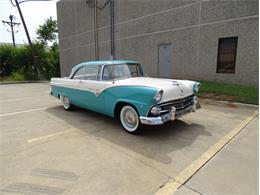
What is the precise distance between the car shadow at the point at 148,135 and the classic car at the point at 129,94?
0.28 m

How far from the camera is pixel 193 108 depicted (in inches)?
176

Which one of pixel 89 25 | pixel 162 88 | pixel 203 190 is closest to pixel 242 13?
pixel 162 88

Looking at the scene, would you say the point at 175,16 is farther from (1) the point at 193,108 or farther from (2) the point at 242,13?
(1) the point at 193,108

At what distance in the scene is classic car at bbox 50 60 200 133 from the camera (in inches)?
146

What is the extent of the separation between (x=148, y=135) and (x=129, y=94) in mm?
→ 937

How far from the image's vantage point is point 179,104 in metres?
4.12

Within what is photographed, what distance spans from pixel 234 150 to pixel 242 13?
25.0 feet

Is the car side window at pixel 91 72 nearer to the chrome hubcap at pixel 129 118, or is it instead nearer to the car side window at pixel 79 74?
the car side window at pixel 79 74

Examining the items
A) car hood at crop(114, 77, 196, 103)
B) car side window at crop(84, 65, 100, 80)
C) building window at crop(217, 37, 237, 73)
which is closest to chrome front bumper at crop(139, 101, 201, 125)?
car hood at crop(114, 77, 196, 103)

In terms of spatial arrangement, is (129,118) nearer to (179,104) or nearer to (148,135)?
(148,135)

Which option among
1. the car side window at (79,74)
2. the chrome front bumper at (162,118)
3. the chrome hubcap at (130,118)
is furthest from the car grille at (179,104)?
the car side window at (79,74)

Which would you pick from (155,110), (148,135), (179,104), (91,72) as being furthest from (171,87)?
(91,72)

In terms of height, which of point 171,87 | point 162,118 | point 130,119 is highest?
point 171,87

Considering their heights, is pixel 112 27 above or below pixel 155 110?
above
